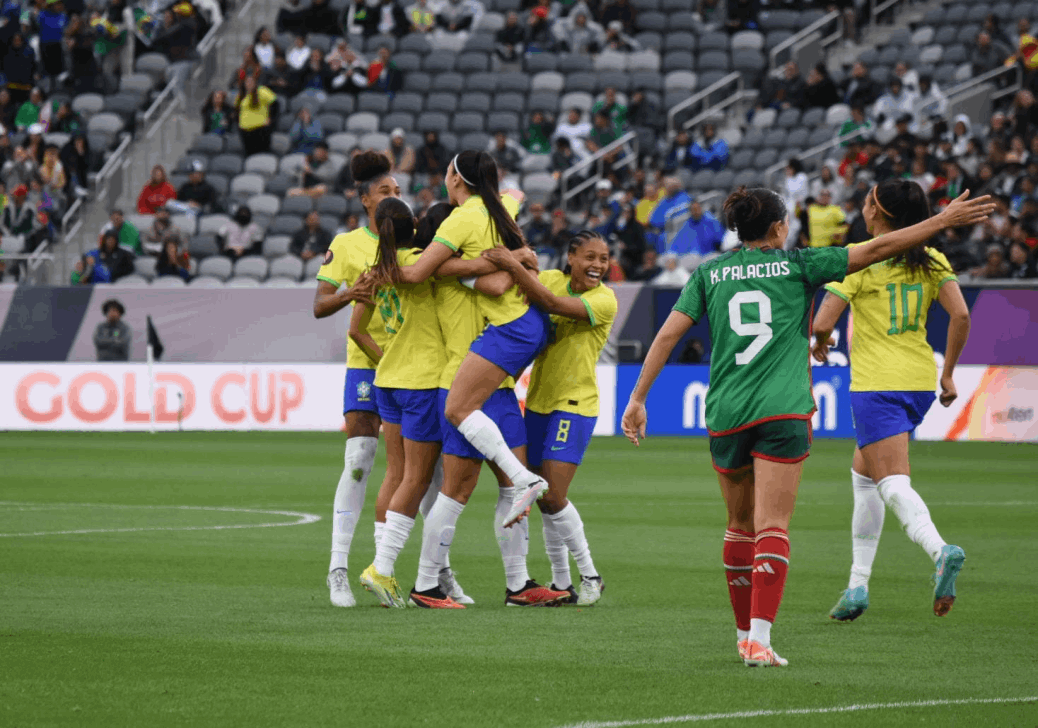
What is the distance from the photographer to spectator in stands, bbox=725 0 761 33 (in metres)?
31.9

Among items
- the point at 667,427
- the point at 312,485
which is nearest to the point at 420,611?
the point at 312,485

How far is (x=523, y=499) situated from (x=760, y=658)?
173 centimetres

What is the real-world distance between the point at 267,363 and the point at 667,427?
5.89m

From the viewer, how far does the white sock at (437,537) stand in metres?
8.73

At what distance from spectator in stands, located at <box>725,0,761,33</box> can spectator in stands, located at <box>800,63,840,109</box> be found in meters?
2.61

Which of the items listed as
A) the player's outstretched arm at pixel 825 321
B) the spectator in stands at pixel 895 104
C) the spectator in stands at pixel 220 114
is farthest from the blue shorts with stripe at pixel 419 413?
the spectator in stands at pixel 220 114

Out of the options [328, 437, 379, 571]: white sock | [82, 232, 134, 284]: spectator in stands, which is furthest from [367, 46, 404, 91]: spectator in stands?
[328, 437, 379, 571]: white sock

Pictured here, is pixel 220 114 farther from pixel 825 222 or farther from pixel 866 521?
pixel 866 521

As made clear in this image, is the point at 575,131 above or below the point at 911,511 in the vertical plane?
above

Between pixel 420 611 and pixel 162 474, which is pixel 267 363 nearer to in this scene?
pixel 162 474

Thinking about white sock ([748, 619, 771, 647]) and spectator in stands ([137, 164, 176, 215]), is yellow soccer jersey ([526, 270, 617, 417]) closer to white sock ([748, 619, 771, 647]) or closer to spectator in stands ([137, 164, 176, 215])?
white sock ([748, 619, 771, 647])

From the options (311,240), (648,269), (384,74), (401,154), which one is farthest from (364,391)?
(384,74)

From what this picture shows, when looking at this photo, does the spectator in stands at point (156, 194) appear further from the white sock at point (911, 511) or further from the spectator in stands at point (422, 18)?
the white sock at point (911, 511)

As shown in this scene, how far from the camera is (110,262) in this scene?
94.5ft
